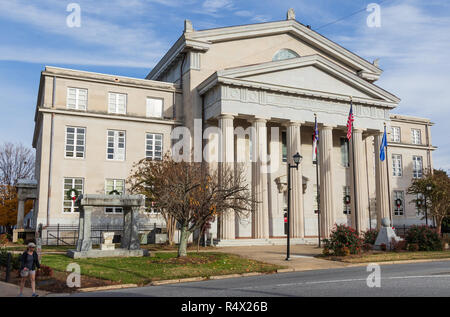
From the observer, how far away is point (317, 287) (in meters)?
12.6

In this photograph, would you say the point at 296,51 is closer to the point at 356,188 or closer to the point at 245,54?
the point at 245,54

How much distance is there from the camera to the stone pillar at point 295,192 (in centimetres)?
3409

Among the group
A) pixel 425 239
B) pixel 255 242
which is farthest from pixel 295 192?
pixel 425 239

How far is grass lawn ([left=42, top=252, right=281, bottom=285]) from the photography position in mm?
15757

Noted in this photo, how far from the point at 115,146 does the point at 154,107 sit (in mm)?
4893

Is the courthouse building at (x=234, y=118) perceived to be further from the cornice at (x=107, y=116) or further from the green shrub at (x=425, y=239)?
the green shrub at (x=425, y=239)

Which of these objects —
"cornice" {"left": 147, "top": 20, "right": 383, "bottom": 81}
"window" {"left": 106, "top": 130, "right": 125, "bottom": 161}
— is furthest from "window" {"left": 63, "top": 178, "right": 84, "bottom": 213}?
"cornice" {"left": 147, "top": 20, "right": 383, "bottom": 81}

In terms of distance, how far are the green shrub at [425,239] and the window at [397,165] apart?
24.0m

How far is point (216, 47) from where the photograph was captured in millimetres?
37531

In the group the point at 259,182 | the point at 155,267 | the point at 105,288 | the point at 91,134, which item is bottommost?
the point at 105,288

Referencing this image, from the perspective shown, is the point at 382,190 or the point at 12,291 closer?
the point at 12,291

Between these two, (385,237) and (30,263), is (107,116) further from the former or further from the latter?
(30,263)
